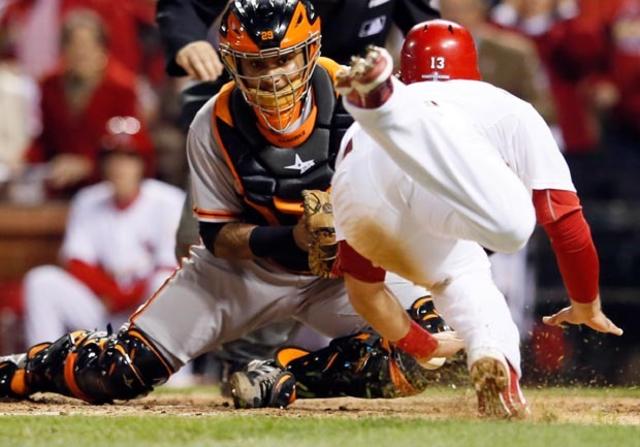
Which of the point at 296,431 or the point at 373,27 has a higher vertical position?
the point at 373,27

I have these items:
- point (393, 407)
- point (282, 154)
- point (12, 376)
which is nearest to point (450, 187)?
point (282, 154)

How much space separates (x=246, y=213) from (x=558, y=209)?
1446 mm

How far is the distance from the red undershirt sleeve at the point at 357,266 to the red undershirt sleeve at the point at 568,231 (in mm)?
558

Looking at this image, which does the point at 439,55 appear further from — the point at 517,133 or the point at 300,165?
the point at 300,165

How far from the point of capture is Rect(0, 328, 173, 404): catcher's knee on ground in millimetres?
5809

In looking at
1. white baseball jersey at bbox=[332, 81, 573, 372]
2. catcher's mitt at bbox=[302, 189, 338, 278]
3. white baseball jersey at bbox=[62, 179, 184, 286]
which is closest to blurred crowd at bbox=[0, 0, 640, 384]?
white baseball jersey at bbox=[62, 179, 184, 286]

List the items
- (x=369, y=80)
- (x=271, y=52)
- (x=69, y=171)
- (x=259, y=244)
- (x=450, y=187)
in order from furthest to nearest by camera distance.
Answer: (x=69, y=171), (x=259, y=244), (x=271, y=52), (x=450, y=187), (x=369, y=80)

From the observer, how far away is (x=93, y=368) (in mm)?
5816

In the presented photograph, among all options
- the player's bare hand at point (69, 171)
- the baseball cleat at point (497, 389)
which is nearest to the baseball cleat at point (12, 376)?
the baseball cleat at point (497, 389)

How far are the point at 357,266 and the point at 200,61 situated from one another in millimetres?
1478

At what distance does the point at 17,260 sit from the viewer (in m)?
10.0

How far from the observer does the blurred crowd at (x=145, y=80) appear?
10078 millimetres

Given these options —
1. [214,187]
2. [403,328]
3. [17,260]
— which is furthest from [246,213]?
[17,260]

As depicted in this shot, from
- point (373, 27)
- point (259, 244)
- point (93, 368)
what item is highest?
point (373, 27)
